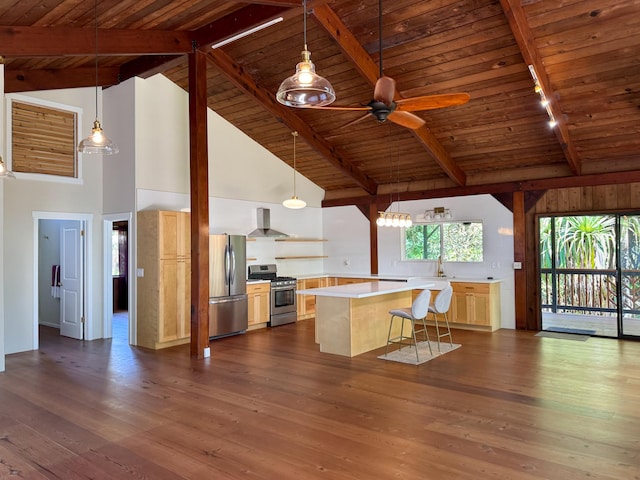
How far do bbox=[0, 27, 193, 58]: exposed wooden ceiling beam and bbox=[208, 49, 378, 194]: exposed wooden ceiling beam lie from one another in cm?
65

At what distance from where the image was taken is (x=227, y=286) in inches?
277

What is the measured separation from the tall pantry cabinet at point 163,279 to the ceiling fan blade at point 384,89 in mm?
3729

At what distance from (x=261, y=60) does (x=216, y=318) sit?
3.76 meters

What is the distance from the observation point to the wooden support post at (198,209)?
5723 millimetres

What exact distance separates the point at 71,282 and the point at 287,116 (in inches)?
168

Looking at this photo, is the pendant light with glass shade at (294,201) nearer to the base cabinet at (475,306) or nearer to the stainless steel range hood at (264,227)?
the stainless steel range hood at (264,227)

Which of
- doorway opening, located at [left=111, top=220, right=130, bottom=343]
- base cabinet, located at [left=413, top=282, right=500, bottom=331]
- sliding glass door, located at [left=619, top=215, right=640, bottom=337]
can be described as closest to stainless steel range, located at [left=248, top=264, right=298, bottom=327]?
base cabinet, located at [left=413, top=282, right=500, bottom=331]

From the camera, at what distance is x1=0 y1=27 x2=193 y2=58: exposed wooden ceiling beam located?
452 centimetres

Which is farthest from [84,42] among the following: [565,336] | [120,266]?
[565,336]

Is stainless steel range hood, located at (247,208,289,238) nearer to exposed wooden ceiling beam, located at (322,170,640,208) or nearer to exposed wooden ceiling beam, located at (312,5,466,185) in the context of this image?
exposed wooden ceiling beam, located at (322,170,640,208)

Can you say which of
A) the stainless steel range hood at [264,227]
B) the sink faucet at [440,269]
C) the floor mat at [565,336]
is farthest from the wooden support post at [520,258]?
the stainless steel range hood at [264,227]

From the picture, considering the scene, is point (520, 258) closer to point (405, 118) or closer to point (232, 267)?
point (405, 118)

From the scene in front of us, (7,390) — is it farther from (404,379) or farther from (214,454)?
(404,379)

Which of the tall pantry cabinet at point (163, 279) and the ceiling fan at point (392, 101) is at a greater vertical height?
the ceiling fan at point (392, 101)
